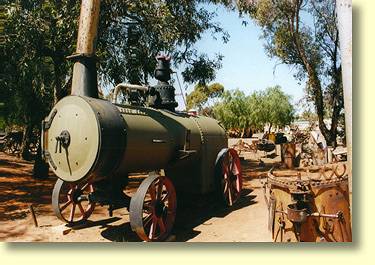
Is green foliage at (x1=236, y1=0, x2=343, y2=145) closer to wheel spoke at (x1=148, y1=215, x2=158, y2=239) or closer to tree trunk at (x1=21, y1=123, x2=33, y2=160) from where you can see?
wheel spoke at (x1=148, y1=215, x2=158, y2=239)

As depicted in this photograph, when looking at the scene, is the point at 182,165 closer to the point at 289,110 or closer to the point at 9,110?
the point at 289,110

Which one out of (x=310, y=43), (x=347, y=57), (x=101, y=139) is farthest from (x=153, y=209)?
(x=310, y=43)

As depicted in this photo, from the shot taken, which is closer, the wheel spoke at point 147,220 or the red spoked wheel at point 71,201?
the wheel spoke at point 147,220

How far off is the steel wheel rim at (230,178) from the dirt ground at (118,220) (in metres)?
0.14

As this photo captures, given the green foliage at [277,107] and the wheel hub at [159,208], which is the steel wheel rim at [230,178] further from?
the wheel hub at [159,208]

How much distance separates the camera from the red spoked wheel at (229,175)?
549cm

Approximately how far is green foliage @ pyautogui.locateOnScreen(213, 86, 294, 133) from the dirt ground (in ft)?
4.07

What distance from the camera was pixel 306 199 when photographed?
3572 millimetres

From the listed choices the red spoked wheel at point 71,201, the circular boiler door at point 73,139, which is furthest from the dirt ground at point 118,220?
the circular boiler door at point 73,139

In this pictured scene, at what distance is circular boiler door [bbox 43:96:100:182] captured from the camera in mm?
3492

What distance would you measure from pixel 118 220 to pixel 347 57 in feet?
11.2

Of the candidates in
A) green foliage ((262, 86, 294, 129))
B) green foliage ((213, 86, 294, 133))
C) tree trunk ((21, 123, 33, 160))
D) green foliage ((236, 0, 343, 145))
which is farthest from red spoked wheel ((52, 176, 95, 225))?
tree trunk ((21, 123, 33, 160))
